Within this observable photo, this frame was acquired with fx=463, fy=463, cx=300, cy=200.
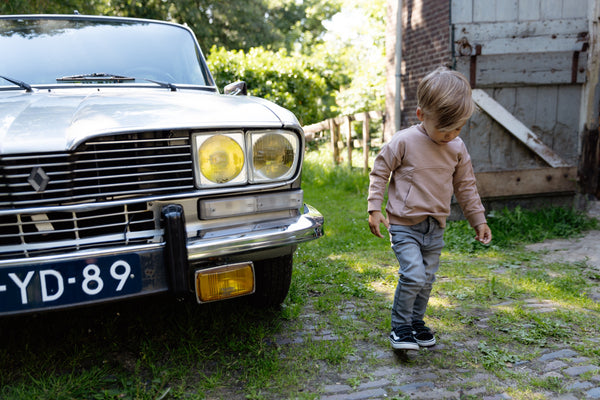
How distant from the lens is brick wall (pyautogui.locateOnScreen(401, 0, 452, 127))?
20.2ft

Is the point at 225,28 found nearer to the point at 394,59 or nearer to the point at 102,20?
the point at 394,59

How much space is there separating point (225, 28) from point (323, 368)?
23.7m

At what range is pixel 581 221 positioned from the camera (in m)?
4.67

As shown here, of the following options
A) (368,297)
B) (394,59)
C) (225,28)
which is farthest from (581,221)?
(225,28)

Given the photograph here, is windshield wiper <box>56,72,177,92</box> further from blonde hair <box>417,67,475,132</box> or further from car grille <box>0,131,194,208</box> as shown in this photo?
blonde hair <box>417,67,475,132</box>

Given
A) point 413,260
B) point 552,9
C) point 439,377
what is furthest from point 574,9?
point 439,377

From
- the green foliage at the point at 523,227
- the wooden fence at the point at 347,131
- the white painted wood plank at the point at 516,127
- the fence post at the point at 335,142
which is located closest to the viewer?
the green foliage at the point at 523,227

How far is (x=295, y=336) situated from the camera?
2457mm

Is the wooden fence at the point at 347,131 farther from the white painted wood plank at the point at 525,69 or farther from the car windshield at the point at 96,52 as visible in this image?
the car windshield at the point at 96,52

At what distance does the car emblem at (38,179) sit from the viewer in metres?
1.63

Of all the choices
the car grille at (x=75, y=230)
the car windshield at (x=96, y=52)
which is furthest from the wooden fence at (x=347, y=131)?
the car grille at (x=75, y=230)

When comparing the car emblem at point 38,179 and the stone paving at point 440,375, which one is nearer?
the car emblem at point 38,179

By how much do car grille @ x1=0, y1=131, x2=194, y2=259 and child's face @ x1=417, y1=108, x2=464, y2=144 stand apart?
1.10 meters

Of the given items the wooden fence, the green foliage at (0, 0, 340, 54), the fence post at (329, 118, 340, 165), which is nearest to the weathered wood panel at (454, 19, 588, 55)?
the wooden fence
